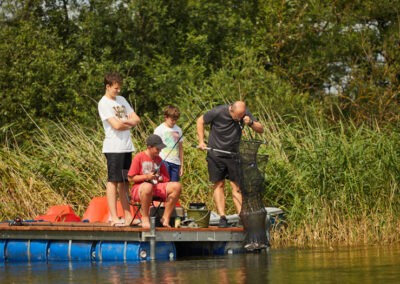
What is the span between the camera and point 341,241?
1445 centimetres

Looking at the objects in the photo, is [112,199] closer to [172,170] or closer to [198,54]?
[172,170]

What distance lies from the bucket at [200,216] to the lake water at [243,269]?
1.45 ft

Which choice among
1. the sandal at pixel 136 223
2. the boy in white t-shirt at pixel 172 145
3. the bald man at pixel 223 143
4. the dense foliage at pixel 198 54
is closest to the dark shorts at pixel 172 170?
the boy in white t-shirt at pixel 172 145

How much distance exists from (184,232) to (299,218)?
281 cm

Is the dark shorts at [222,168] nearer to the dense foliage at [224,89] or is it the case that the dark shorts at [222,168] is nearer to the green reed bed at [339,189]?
the dense foliage at [224,89]

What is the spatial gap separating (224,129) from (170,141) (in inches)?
27.2

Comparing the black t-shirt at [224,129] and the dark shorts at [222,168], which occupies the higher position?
the black t-shirt at [224,129]

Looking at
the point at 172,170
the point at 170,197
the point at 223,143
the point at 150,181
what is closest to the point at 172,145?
the point at 172,170

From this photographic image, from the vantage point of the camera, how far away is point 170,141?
13.8 meters

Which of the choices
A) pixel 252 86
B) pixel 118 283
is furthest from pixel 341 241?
pixel 252 86

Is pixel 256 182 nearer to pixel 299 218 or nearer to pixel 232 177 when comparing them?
pixel 232 177

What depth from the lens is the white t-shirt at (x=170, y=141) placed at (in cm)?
1360

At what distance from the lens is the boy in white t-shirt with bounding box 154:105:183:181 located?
13.6m

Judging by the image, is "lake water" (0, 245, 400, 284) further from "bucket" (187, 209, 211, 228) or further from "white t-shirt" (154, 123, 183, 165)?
"white t-shirt" (154, 123, 183, 165)
